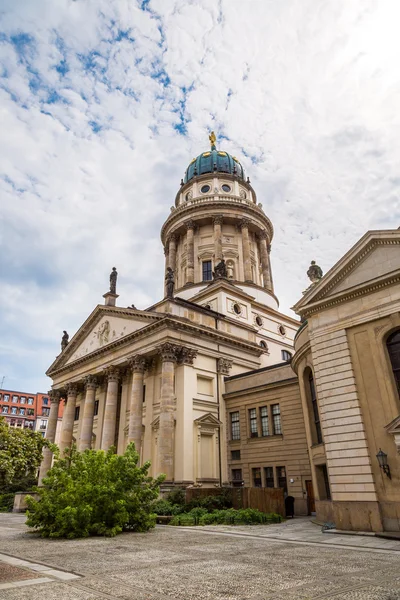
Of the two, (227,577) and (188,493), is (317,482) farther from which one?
(227,577)

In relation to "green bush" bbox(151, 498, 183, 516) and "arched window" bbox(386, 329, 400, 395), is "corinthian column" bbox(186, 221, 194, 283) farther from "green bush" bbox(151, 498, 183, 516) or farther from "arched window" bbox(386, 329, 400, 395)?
"arched window" bbox(386, 329, 400, 395)

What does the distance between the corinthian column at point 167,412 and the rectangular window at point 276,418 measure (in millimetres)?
7693

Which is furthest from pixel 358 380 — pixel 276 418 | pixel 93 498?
pixel 276 418

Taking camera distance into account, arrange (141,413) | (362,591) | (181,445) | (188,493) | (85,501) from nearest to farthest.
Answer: (362,591), (85,501), (188,493), (181,445), (141,413)

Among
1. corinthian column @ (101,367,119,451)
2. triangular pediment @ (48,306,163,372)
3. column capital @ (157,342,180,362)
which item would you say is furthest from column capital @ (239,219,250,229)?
corinthian column @ (101,367,119,451)

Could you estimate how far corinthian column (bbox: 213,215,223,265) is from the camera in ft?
165

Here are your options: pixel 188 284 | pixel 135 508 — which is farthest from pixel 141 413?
pixel 188 284

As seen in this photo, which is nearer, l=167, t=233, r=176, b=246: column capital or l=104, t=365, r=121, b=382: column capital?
l=104, t=365, r=121, b=382: column capital

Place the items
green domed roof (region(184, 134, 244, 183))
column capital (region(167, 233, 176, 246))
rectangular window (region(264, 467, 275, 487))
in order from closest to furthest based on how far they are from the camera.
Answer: rectangular window (region(264, 467, 275, 487)) < column capital (region(167, 233, 176, 246)) < green domed roof (region(184, 134, 244, 183))

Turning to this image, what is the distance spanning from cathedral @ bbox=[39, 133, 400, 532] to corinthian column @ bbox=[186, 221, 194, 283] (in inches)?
9.7

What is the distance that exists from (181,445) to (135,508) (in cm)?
1277

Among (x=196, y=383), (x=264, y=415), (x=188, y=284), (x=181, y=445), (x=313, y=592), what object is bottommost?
(x=313, y=592)

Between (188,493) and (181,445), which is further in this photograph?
(181,445)

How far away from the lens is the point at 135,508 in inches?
742
